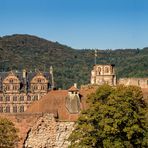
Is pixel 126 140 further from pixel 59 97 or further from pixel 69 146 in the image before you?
pixel 59 97

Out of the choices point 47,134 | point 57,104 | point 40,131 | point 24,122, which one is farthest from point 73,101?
point 24,122

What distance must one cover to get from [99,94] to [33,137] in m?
6.62

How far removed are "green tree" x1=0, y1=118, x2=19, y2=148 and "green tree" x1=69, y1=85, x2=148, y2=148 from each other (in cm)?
443

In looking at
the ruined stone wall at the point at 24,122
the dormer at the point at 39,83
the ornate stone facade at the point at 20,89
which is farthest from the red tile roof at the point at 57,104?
the dormer at the point at 39,83

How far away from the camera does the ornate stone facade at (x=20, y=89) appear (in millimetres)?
108750

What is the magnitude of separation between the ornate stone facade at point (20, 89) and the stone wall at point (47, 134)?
60586 millimetres

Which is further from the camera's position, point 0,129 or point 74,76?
point 74,76

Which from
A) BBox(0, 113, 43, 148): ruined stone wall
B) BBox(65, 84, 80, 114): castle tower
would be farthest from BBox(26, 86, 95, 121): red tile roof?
BBox(0, 113, 43, 148): ruined stone wall

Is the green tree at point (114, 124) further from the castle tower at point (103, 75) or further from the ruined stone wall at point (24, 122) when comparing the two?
the castle tower at point (103, 75)

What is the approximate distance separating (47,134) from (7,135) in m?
3.89

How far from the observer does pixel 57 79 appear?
554 feet

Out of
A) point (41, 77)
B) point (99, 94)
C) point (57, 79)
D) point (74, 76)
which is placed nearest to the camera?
point (99, 94)

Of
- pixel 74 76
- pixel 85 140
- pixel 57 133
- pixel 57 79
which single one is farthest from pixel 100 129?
pixel 74 76

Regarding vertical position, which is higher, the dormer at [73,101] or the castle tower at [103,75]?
the castle tower at [103,75]
